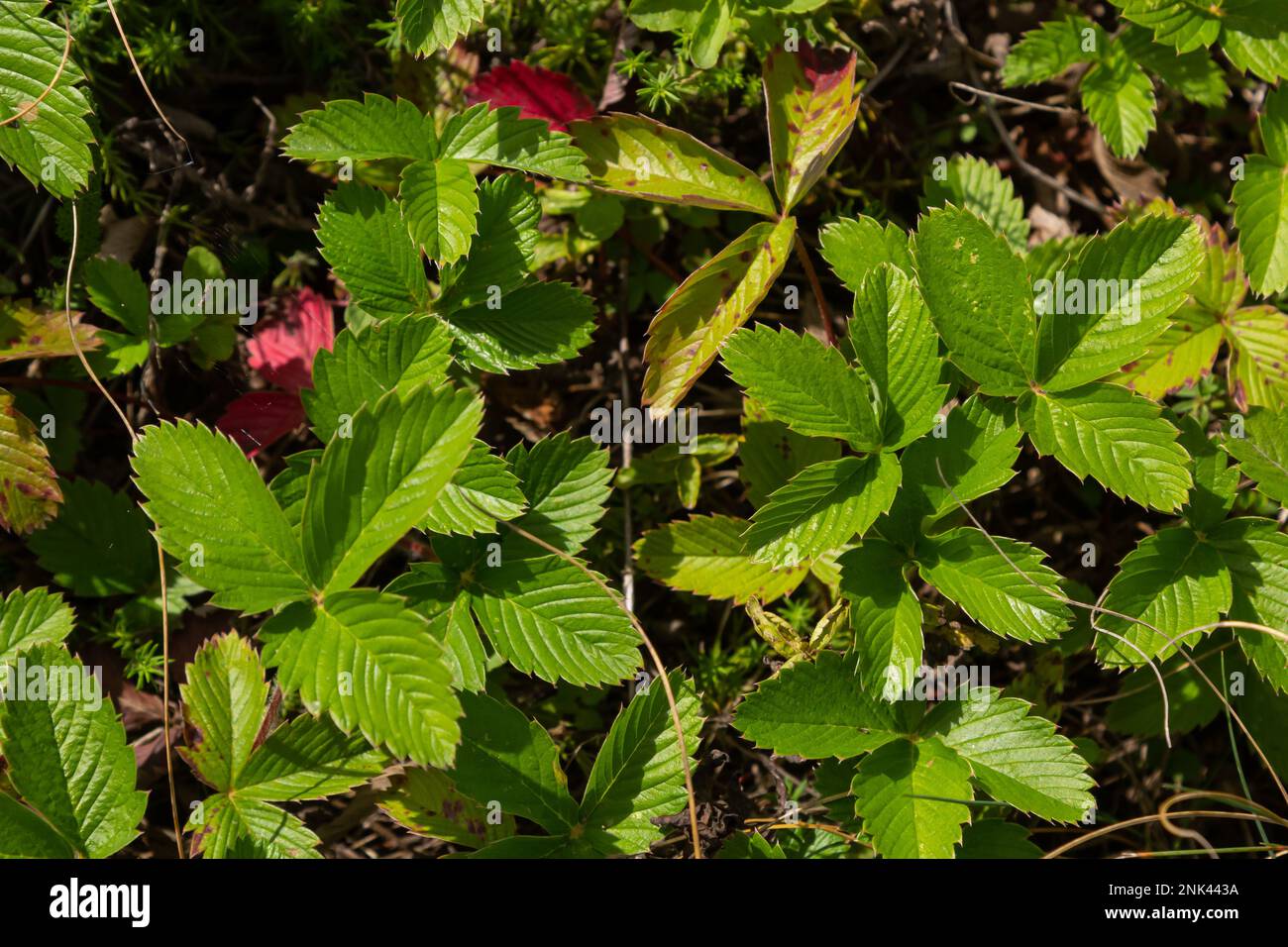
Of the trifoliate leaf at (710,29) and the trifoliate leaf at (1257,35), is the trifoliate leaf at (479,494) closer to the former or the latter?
the trifoliate leaf at (710,29)

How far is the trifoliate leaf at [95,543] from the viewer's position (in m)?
2.69

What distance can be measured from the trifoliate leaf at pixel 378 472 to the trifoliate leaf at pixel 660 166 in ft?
2.64

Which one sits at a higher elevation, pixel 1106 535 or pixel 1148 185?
pixel 1148 185

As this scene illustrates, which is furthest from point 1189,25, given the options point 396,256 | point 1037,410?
point 396,256

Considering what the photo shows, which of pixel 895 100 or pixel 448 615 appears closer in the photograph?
pixel 448 615

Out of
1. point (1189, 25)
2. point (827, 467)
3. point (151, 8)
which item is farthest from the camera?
point (151, 8)

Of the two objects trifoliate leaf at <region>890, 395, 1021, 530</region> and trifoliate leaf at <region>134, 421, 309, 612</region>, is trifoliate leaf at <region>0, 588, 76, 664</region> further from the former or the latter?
trifoliate leaf at <region>890, 395, 1021, 530</region>

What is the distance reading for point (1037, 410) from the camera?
2258 millimetres

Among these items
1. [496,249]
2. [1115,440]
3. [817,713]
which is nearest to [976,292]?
[1115,440]

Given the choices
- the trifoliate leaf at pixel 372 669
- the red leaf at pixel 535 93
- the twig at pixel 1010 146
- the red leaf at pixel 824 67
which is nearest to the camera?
the trifoliate leaf at pixel 372 669

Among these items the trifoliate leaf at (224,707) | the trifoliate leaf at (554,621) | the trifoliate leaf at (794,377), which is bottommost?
the trifoliate leaf at (224,707)

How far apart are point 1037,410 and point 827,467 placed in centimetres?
49

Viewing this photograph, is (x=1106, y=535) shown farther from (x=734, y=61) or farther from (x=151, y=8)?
(x=151, y=8)

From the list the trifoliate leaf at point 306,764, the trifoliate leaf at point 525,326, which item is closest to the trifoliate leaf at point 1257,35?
the trifoliate leaf at point 525,326
